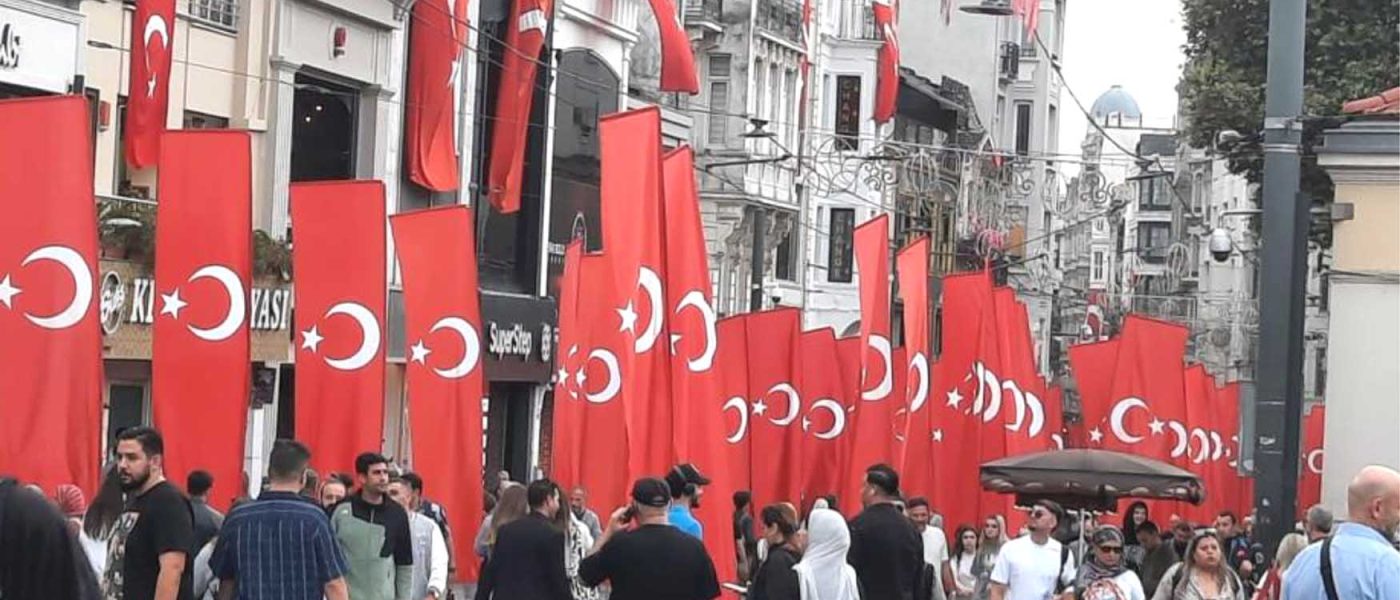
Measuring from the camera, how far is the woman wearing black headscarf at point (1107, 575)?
1647 cm

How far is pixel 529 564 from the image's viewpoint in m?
14.7

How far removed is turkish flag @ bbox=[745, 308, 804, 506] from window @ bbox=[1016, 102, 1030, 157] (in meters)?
67.9

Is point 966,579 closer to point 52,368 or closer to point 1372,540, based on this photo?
point 52,368

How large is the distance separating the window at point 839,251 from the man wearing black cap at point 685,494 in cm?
4873

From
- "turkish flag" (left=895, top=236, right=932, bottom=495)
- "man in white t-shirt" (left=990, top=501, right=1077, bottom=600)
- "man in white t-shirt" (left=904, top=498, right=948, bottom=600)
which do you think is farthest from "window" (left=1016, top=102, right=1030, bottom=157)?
"man in white t-shirt" (left=990, top=501, right=1077, bottom=600)

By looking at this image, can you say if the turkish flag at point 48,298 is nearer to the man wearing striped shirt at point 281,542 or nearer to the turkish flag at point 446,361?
the man wearing striped shirt at point 281,542

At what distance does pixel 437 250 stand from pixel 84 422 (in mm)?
5185

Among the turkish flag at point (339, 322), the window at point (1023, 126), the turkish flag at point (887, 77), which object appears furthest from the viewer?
the window at point (1023, 126)

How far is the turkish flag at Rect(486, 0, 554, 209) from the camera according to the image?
39750 millimetres

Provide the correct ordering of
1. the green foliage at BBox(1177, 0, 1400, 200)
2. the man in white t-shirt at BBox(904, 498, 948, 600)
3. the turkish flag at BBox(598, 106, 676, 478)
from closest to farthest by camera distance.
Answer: the turkish flag at BBox(598, 106, 676, 478), the man in white t-shirt at BBox(904, 498, 948, 600), the green foliage at BBox(1177, 0, 1400, 200)

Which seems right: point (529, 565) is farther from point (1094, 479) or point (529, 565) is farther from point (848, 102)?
point (848, 102)

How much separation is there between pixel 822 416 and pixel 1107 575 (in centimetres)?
1175

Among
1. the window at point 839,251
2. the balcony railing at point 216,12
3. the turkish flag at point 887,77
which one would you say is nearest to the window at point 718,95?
the turkish flag at point 887,77

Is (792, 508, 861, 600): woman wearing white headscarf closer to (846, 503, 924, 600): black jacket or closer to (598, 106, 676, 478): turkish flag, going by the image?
(846, 503, 924, 600): black jacket
